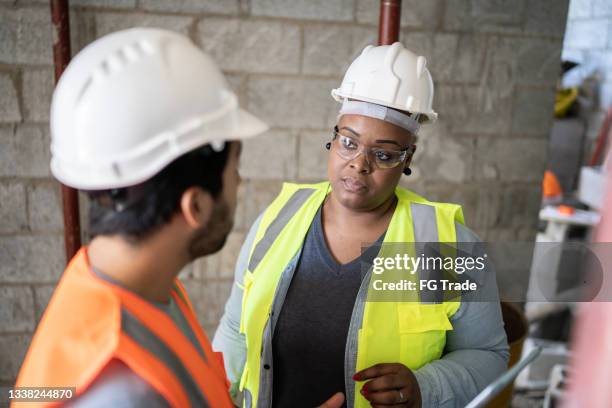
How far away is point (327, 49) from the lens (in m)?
2.82

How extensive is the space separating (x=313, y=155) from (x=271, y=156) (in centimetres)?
24

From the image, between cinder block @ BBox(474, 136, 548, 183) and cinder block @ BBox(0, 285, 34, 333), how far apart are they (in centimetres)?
270

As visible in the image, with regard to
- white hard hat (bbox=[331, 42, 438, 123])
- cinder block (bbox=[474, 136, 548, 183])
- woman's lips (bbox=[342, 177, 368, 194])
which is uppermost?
white hard hat (bbox=[331, 42, 438, 123])

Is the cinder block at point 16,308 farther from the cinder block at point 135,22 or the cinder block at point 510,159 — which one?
the cinder block at point 510,159

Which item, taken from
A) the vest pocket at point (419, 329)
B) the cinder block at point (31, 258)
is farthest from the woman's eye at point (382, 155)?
the cinder block at point (31, 258)

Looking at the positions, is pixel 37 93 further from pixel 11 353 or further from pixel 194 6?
pixel 11 353

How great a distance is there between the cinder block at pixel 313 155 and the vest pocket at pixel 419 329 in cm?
144

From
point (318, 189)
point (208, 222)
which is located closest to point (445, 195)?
point (318, 189)

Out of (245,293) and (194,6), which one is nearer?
(245,293)

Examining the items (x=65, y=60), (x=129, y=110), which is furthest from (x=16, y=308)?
(x=129, y=110)

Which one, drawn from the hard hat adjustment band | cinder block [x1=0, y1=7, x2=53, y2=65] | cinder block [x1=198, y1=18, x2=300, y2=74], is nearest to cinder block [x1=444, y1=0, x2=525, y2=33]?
cinder block [x1=198, y1=18, x2=300, y2=74]

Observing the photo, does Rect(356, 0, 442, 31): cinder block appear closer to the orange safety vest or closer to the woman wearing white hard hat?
the woman wearing white hard hat

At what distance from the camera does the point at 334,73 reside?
9.38 feet

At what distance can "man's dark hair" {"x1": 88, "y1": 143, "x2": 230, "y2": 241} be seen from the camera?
1006 millimetres
